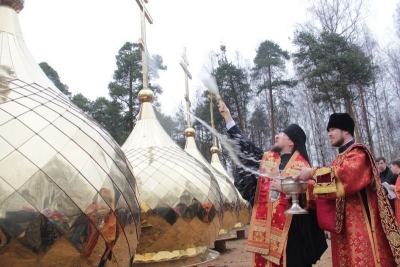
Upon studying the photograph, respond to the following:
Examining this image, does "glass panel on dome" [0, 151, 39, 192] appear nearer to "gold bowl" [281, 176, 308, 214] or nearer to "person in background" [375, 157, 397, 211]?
"gold bowl" [281, 176, 308, 214]

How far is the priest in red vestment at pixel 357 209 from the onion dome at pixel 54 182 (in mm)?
1502

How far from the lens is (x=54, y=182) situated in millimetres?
3008

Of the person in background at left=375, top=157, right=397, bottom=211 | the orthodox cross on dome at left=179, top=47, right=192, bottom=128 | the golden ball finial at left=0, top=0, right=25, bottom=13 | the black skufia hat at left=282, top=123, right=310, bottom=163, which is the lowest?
the black skufia hat at left=282, top=123, right=310, bottom=163

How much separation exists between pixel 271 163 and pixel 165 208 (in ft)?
8.80

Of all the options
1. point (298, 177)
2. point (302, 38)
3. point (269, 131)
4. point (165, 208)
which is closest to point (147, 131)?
point (165, 208)

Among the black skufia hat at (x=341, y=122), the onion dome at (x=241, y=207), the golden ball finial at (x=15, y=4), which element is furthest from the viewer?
the onion dome at (x=241, y=207)

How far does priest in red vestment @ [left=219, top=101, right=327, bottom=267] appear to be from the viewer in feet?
11.8

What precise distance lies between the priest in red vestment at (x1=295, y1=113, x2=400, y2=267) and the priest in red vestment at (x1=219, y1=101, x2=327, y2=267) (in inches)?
8.1

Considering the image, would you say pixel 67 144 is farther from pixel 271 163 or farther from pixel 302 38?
pixel 302 38

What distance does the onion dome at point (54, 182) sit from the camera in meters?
2.81

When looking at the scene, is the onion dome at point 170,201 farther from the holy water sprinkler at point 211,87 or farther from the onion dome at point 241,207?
the onion dome at point 241,207

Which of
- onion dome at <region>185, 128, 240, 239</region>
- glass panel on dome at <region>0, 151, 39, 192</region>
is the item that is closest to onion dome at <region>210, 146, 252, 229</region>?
onion dome at <region>185, 128, 240, 239</region>

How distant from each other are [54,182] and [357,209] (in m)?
2.26

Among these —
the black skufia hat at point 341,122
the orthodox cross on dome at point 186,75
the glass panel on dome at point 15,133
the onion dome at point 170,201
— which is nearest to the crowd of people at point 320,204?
the black skufia hat at point 341,122
